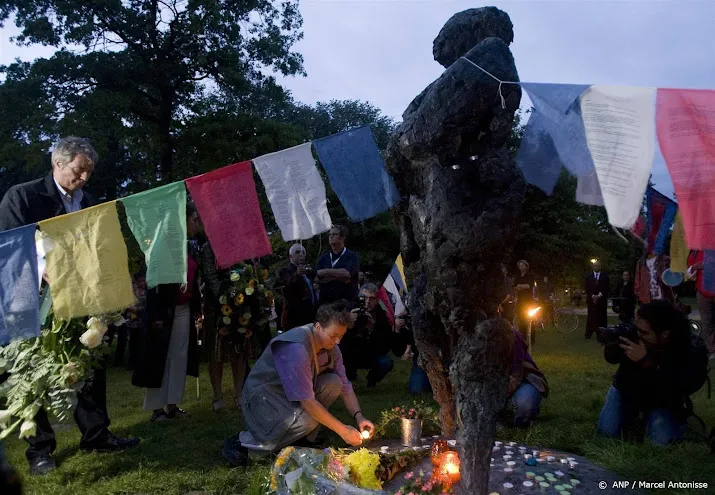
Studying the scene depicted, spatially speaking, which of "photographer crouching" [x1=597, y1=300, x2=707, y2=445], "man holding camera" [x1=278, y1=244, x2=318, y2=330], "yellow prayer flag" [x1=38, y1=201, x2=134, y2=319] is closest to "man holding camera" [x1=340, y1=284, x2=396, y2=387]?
"man holding camera" [x1=278, y1=244, x2=318, y2=330]

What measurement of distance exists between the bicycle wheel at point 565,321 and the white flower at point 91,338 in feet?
44.9

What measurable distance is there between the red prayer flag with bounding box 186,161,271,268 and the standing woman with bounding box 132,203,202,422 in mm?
1079

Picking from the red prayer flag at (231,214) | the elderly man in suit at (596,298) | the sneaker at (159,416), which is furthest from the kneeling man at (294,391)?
the elderly man in suit at (596,298)

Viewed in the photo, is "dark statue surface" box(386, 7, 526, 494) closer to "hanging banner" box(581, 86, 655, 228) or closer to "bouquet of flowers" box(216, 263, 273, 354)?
"hanging banner" box(581, 86, 655, 228)

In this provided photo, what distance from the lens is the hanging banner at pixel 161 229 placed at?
170 inches

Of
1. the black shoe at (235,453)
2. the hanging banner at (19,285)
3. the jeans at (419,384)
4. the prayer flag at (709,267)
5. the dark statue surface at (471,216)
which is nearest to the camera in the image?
the dark statue surface at (471,216)

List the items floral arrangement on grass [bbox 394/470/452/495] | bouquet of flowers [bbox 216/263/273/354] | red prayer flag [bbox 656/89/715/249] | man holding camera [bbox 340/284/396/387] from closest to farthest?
red prayer flag [bbox 656/89/715/249], floral arrangement on grass [bbox 394/470/452/495], bouquet of flowers [bbox 216/263/273/354], man holding camera [bbox 340/284/396/387]

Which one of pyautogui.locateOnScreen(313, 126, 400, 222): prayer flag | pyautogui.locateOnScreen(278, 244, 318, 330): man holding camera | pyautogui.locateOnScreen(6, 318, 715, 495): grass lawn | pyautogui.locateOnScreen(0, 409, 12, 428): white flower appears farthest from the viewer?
pyautogui.locateOnScreen(278, 244, 318, 330): man holding camera

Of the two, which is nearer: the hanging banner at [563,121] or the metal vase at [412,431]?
the hanging banner at [563,121]

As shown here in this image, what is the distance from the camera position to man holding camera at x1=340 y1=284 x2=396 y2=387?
7.50 meters

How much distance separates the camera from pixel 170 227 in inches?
171

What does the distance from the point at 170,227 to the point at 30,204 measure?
105 centimetres

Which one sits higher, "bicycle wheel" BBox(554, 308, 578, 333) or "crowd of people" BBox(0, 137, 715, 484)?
"crowd of people" BBox(0, 137, 715, 484)

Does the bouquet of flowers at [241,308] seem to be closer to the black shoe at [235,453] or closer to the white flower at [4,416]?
the black shoe at [235,453]
